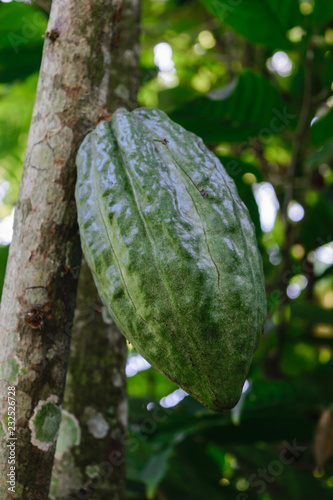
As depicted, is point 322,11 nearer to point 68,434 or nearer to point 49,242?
point 49,242

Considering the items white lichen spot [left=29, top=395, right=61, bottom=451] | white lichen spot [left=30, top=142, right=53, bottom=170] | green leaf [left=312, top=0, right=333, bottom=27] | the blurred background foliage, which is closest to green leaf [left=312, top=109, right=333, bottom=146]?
the blurred background foliage

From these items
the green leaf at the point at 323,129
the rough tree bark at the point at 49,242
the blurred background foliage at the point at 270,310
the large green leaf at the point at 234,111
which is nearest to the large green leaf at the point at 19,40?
the blurred background foliage at the point at 270,310

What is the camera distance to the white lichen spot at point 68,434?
3.66 ft

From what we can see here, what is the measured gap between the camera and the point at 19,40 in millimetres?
1822

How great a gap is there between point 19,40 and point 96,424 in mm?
1413

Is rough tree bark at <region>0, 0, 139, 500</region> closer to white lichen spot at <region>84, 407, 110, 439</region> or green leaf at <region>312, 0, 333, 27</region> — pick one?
white lichen spot at <region>84, 407, 110, 439</region>

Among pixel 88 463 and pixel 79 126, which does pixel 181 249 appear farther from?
pixel 88 463

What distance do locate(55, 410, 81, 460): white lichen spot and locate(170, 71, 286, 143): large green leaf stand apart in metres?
1.01

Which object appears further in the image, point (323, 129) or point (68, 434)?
point (323, 129)

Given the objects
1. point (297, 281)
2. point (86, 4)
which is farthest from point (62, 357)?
point (297, 281)

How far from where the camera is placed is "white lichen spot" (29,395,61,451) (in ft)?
2.63

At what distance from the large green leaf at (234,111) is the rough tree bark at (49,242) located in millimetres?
673

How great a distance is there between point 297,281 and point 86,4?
222 centimetres

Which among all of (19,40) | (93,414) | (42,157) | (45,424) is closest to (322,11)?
(19,40)
